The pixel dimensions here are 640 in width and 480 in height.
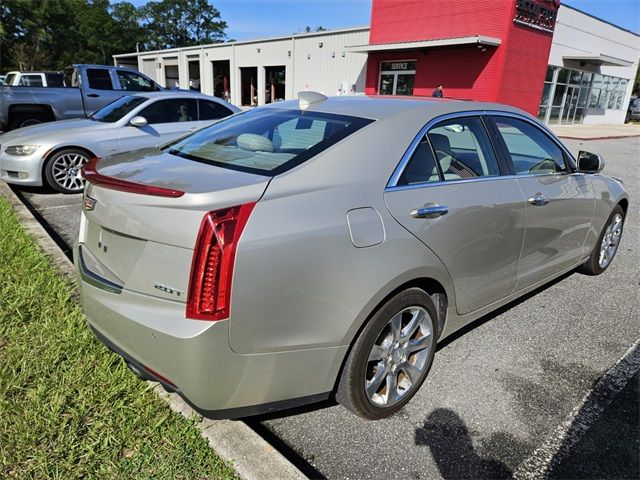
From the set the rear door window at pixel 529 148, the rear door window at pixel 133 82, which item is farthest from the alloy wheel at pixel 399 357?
the rear door window at pixel 133 82

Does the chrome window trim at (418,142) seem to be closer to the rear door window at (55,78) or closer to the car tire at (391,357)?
the car tire at (391,357)

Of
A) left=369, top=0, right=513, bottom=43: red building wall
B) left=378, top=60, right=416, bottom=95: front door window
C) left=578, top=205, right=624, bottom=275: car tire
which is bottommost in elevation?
left=578, top=205, right=624, bottom=275: car tire

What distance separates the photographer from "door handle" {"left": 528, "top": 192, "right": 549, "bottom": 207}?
3166 mm

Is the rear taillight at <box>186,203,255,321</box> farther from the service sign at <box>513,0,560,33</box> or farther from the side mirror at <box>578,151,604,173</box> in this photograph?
the service sign at <box>513,0,560,33</box>

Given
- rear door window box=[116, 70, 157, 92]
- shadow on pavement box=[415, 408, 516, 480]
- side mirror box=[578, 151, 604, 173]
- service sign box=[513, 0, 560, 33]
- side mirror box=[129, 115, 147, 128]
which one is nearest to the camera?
shadow on pavement box=[415, 408, 516, 480]

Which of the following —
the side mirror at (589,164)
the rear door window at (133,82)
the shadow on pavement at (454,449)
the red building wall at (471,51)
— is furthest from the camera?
the red building wall at (471,51)

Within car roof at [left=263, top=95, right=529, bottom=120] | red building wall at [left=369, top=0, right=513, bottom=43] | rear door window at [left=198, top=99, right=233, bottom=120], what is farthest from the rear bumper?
red building wall at [left=369, top=0, right=513, bottom=43]

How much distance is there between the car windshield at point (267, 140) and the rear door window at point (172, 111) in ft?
15.3

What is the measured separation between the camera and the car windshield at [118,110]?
7291mm

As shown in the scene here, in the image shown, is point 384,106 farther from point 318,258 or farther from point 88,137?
point 88,137

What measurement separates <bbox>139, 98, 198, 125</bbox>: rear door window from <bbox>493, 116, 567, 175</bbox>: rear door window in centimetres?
567

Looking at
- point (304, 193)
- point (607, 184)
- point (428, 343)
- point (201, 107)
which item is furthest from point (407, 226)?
point (201, 107)

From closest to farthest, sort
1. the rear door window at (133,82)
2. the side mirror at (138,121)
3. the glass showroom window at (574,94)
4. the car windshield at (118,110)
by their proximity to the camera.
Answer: the side mirror at (138,121), the car windshield at (118,110), the rear door window at (133,82), the glass showroom window at (574,94)

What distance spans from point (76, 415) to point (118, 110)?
20.6 feet
